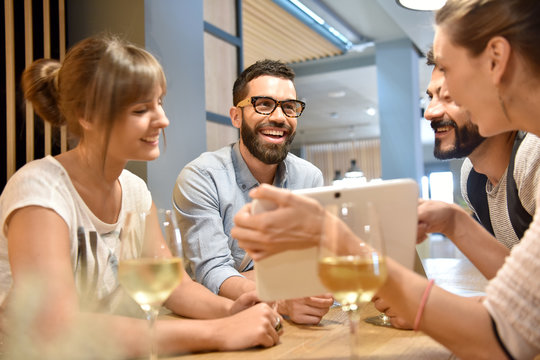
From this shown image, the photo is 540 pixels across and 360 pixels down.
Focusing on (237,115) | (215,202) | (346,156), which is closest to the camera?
(215,202)

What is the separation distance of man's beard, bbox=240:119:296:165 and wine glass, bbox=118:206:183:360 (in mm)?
1314

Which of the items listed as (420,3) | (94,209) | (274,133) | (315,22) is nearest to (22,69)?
(274,133)

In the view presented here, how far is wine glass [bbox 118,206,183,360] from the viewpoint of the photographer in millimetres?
757

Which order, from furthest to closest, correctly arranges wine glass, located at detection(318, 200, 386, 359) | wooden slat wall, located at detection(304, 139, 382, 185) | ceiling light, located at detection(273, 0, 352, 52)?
1. wooden slat wall, located at detection(304, 139, 382, 185)
2. ceiling light, located at detection(273, 0, 352, 52)
3. wine glass, located at detection(318, 200, 386, 359)

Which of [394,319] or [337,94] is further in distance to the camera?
[337,94]

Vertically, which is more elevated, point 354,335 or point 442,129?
point 442,129

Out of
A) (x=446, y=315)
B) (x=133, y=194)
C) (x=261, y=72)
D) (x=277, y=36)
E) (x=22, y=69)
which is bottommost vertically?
(x=446, y=315)

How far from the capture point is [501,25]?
0.92 metres

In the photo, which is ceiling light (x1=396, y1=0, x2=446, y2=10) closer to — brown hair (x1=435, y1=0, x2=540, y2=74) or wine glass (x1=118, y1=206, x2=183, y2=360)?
brown hair (x1=435, y1=0, x2=540, y2=74)

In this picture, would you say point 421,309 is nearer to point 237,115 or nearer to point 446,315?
point 446,315

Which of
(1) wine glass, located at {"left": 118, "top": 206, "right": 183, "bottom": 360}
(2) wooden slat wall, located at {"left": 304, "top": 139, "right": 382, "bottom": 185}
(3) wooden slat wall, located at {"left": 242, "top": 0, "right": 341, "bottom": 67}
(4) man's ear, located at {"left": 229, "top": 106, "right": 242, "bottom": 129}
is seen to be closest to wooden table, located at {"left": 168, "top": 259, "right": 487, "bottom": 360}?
(1) wine glass, located at {"left": 118, "top": 206, "right": 183, "bottom": 360}

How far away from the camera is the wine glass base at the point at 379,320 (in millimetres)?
1160

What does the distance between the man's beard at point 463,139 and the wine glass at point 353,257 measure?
3.41 ft

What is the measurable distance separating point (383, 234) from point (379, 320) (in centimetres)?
43
